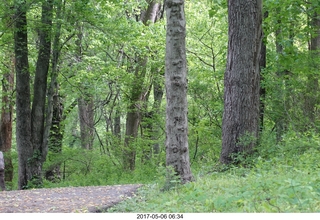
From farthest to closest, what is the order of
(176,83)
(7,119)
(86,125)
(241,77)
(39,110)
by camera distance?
1. (86,125)
2. (7,119)
3. (39,110)
4. (241,77)
5. (176,83)

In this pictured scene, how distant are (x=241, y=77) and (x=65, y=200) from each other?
5.23 meters

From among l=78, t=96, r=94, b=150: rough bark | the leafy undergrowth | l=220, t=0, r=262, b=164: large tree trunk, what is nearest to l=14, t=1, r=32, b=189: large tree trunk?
l=78, t=96, r=94, b=150: rough bark

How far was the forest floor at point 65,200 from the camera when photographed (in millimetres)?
7484

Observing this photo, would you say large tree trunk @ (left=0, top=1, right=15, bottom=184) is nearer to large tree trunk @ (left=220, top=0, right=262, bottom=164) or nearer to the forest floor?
the forest floor

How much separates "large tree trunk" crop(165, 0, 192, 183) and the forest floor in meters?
1.39

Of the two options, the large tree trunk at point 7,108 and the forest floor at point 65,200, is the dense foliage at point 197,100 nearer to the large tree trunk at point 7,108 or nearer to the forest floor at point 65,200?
the large tree trunk at point 7,108

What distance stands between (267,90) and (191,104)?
5.13m

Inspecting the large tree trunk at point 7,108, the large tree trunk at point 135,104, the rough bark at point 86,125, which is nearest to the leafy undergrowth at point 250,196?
the large tree trunk at point 135,104

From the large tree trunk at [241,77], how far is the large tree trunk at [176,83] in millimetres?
2752

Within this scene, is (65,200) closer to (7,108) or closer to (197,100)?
(197,100)

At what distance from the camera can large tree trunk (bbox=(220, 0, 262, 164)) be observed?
10.9 m

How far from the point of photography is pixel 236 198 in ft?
18.8

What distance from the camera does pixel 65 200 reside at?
8602 millimetres

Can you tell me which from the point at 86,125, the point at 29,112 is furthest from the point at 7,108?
the point at 29,112
